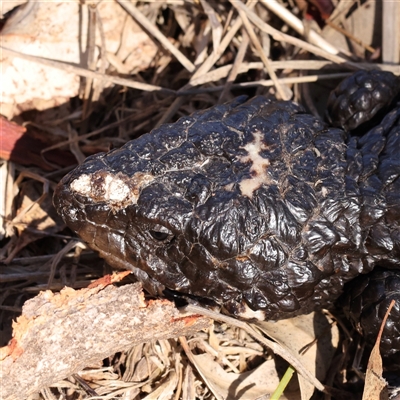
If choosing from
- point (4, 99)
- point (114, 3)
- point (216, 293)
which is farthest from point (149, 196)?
point (114, 3)

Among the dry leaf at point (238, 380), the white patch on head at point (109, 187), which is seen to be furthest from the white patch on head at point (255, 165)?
the dry leaf at point (238, 380)

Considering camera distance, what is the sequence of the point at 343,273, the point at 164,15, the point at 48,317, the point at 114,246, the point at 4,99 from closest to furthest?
Answer: the point at 48,317 < the point at 114,246 < the point at 343,273 < the point at 4,99 < the point at 164,15

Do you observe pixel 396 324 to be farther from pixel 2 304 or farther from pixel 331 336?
pixel 2 304

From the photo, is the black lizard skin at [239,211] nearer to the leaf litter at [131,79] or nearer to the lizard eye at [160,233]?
the lizard eye at [160,233]

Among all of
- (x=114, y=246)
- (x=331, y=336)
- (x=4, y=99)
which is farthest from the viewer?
(x=4, y=99)

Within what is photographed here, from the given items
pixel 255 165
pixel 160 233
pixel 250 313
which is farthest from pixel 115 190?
pixel 250 313
